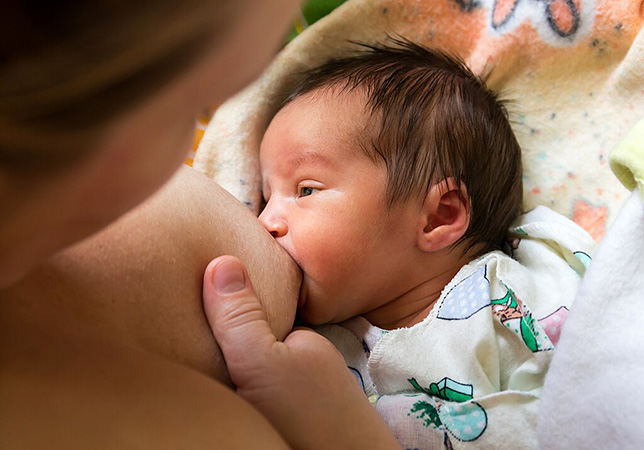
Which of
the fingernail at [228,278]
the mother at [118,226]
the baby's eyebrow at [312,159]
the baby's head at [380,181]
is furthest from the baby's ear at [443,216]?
the fingernail at [228,278]

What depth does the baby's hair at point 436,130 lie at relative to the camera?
3.48 ft

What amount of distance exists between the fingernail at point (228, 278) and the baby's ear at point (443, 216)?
40 cm

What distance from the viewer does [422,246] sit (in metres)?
1.07

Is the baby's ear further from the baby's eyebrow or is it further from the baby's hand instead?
the baby's hand

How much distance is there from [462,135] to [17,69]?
2.98 ft

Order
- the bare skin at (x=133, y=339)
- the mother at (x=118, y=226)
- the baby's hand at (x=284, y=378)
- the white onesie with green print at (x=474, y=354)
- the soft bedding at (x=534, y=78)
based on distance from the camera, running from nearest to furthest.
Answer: the mother at (x=118, y=226)
the bare skin at (x=133, y=339)
the baby's hand at (x=284, y=378)
the white onesie with green print at (x=474, y=354)
the soft bedding at (x=534, y=78)

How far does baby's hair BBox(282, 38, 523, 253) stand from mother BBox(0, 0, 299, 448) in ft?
0.98

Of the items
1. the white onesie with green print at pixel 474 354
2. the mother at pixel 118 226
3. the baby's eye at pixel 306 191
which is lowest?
the white onesie with green print at pixel 474 354

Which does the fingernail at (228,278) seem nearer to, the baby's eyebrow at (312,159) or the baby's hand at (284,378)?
the baby's hand at (284,378)

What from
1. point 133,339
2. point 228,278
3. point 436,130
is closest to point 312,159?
point 436,130

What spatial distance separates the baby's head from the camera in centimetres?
103

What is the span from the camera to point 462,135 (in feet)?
3.62

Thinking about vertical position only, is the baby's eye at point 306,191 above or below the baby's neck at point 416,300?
above

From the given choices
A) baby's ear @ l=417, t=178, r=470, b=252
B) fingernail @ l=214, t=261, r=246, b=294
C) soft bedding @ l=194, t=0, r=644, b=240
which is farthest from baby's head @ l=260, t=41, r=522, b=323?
fingernail @ l=214, t=261, r=246, b=294
